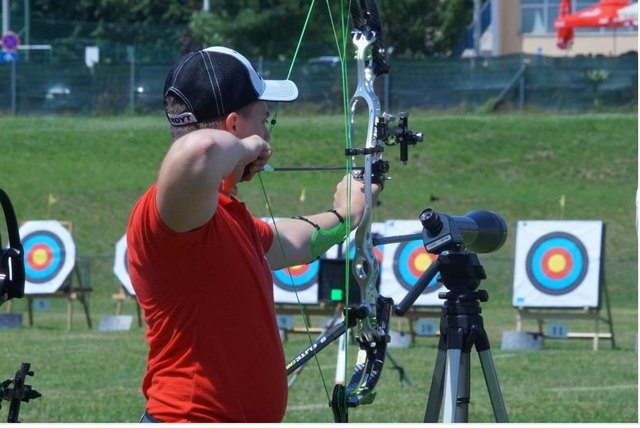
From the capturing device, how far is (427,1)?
3338 centimetres

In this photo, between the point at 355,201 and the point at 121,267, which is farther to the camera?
the point at 121,267

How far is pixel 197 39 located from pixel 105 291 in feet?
47.1

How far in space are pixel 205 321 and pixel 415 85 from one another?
23409 millimetres

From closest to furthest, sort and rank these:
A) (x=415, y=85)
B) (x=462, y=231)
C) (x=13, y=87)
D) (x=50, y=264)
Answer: (x=462, y=231) → (x=50, y=264) → (x=13, y=87) → (x=415, y=85)

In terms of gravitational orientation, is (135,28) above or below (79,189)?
above

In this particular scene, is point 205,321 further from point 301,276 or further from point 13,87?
point 13,87

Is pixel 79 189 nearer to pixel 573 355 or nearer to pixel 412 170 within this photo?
pixel 412 170

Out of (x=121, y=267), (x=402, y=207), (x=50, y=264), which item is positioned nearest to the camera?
(x=50, y=264)

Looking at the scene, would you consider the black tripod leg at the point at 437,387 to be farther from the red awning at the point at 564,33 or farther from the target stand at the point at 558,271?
the red awning at the point at 564,33

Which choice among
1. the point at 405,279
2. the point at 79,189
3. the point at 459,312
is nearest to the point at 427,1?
the point at 79,189

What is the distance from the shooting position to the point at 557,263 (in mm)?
12703

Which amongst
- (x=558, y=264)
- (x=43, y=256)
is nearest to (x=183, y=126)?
(x=558, y=264)

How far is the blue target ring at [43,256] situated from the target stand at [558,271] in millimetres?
4601

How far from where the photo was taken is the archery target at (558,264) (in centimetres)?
1232
